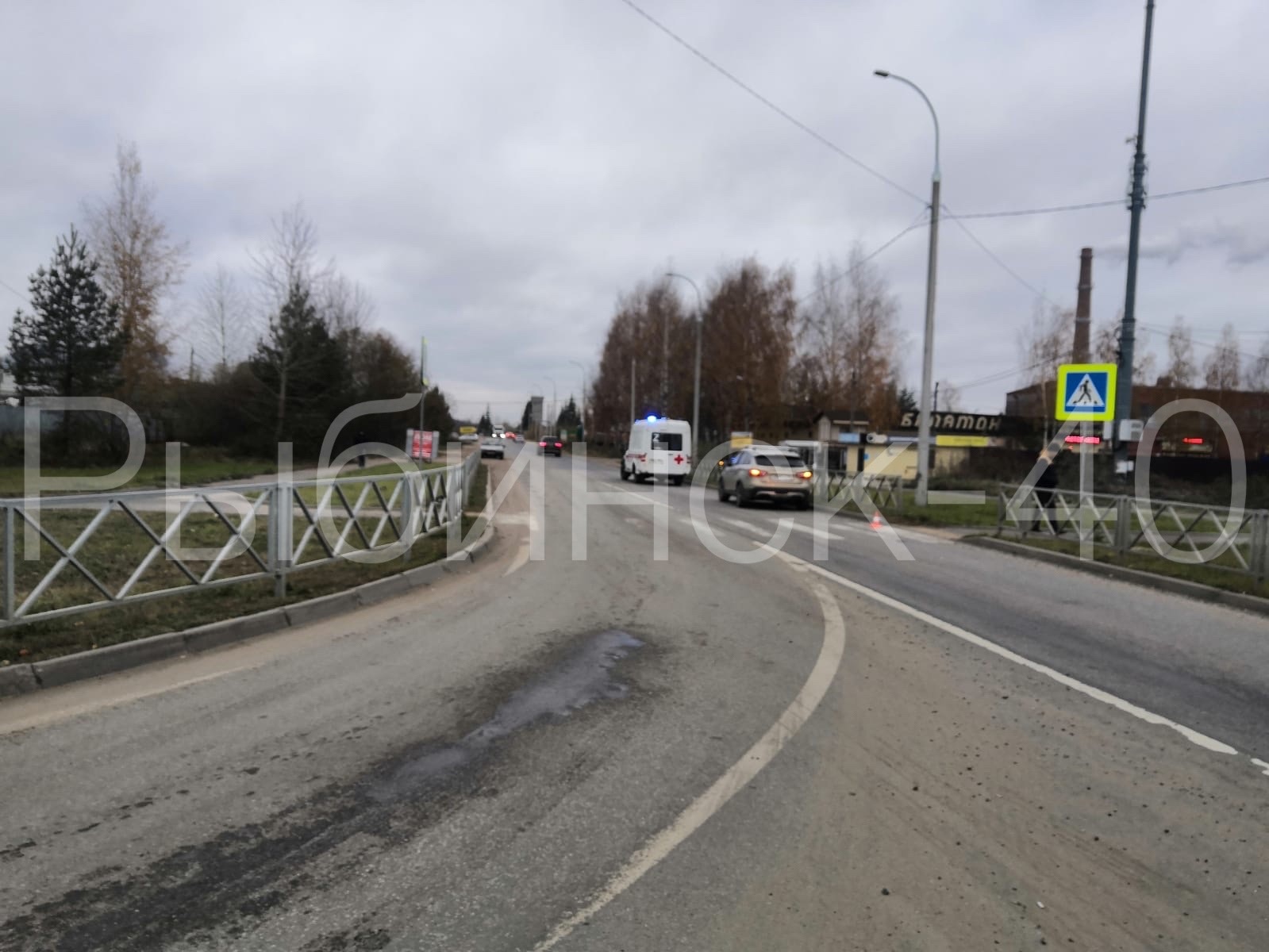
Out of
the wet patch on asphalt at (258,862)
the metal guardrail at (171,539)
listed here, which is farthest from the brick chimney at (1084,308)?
the wet patch on asphalt at (258,862)

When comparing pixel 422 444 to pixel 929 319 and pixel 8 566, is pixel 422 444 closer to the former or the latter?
pixel 929 319

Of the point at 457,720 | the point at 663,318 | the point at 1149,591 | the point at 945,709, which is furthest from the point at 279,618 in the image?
the point at 663,318

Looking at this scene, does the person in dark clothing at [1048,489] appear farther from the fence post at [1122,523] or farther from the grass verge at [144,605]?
the grass verge at [144,605]

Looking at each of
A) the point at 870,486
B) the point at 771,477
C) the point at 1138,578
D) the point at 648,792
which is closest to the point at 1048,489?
the point at 1138,578

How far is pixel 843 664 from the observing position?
260 inches

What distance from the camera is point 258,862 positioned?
337 centimetres

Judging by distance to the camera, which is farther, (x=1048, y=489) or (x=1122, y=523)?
(x=1048, y=489)

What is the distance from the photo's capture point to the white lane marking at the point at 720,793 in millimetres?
3088

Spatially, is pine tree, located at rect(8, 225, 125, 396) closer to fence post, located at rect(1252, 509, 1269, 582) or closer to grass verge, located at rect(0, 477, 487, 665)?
grass verge, located at rect(0, 477, 487, 665)

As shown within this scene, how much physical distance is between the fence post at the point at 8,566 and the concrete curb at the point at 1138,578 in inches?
459

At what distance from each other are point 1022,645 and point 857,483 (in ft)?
50.5

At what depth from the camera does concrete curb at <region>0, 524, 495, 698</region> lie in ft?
18.6

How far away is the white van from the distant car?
986 centimetres

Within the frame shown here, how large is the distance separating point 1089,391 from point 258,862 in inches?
559
